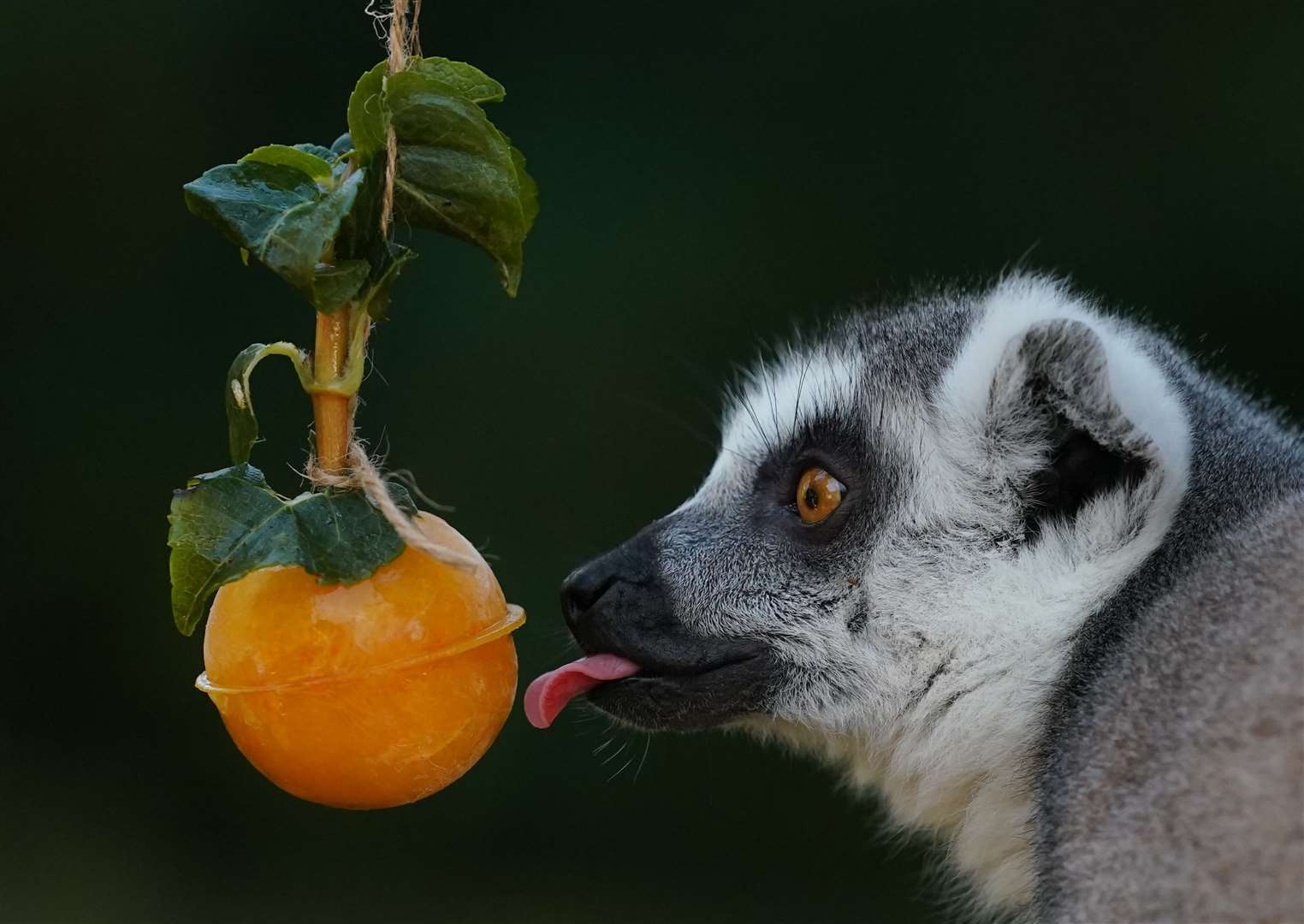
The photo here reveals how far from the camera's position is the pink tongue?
1.75 meters

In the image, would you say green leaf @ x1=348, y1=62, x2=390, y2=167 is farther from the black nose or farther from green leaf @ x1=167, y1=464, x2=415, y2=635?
the black nose

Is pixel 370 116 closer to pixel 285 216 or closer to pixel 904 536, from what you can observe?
pixel 285 216

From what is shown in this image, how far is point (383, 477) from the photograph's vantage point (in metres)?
1.38

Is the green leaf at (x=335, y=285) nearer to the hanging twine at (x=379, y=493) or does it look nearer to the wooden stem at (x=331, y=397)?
the wooden stem at (x=331, y=397)

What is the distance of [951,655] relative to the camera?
67.9 inches

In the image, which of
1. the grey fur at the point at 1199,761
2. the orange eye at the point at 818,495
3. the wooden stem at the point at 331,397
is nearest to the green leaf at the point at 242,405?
the wooden stem at the point at 331,397

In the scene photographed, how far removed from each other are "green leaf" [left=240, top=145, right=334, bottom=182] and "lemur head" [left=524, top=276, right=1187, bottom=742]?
27.2 inches

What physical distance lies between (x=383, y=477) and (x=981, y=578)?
2.48 ft

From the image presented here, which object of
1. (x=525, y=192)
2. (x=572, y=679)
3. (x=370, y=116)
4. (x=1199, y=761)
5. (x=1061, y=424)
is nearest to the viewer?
(x=1199, y=761)

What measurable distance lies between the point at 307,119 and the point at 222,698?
307 centimetres

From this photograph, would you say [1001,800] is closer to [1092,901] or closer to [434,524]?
[1092,901]

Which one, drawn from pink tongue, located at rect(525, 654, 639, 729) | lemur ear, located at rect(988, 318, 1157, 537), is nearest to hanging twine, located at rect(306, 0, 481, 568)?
pink tongue, located at rect(525, 654, 639, 729)

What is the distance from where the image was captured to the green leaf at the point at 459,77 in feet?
4.48

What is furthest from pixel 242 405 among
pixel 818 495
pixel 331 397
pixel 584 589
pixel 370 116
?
pixel 818 495
